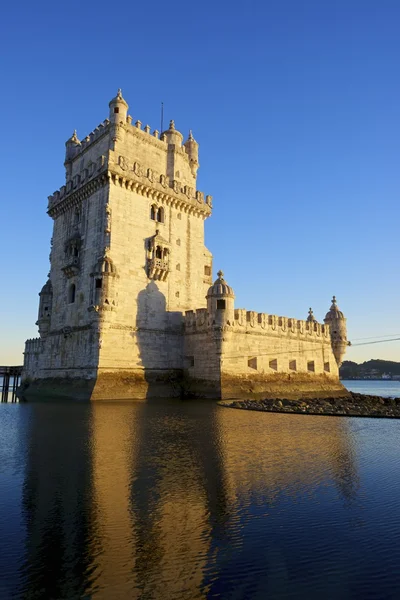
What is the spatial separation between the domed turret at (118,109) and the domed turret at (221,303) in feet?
57.0

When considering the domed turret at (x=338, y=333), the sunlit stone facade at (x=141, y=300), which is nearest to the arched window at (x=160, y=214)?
the sunlit stone facade at (x=141, y=300)

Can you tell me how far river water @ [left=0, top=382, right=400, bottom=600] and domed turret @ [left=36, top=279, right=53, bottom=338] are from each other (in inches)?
1128

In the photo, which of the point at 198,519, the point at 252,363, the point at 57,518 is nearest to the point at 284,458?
the point at 198,519

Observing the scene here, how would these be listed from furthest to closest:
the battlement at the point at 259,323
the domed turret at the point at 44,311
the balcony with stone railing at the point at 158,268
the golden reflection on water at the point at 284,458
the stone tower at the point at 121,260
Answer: the domed turret at the point at 44,311 < the balcony with stone railing at the point at 158,268 < the battlement at the point at 259,323 < the stone tower at the point at 121,260 < the golden reflection on water at the point at 284,458

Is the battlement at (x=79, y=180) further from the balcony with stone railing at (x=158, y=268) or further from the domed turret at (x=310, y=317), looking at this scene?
the domed turret at (x=310, y=317)

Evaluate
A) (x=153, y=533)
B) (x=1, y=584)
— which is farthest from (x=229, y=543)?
(x=1, y=584)

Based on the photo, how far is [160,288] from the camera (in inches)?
1496

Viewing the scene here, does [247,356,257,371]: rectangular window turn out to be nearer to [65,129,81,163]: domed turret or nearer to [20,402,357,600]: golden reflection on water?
[20,402,357,600]: golden reflection on water

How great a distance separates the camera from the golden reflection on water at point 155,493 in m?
5.29

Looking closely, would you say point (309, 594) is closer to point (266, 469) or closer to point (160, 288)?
point (266, 469)

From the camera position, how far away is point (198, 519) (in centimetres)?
714

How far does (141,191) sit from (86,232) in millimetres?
6125

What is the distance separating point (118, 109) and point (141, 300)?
17.3 metres

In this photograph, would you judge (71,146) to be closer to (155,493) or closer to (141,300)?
(141,300)
